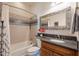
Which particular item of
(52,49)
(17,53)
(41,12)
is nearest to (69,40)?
(52,49)

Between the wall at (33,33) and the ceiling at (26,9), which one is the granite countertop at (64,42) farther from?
the ceiling at (26,9)

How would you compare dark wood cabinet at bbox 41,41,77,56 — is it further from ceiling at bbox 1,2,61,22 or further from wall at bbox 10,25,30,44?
ceiling at bbox 1,2,61,22

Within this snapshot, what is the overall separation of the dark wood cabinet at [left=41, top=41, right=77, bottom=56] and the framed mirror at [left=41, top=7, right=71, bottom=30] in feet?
0.67

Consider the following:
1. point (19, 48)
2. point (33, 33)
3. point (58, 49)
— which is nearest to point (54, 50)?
point (58, 49)

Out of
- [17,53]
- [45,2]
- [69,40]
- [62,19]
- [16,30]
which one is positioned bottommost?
[17,53]

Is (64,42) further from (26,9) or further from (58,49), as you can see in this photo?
(26,9)

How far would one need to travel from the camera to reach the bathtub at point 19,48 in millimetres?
1073

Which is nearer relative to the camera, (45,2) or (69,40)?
(69,40)

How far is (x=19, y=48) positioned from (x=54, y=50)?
0.41 metres

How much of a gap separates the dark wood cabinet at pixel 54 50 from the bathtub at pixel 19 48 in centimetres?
16

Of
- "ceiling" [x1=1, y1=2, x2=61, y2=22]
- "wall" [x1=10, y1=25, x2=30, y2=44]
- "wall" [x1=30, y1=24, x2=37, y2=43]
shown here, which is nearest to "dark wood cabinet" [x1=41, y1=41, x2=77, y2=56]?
"wall" [x1=30, y1=24, x2=37, y2=43]

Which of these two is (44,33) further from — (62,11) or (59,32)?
(62,11)

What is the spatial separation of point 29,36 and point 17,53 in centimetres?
24

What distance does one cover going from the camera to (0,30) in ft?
3.51
